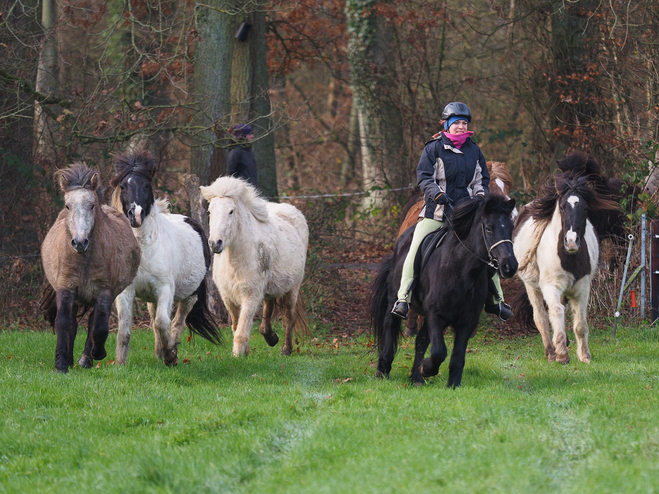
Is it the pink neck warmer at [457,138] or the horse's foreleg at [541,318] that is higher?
the pink neck warmer at [457,138]

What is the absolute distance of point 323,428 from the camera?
5.88m

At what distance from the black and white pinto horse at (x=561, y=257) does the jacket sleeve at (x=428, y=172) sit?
7.31 ft

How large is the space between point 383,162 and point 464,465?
1488 centimetres

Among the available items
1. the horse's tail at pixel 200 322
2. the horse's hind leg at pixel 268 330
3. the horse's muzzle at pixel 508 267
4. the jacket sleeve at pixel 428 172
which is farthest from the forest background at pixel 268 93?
the horse's muzzle at pixel 508 267

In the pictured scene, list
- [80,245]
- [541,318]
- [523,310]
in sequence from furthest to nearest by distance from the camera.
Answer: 1. [523,310]
2. [541,318]
3. [80,245]

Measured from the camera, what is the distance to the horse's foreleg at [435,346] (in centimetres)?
748

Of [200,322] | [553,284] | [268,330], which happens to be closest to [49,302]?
[200,322]

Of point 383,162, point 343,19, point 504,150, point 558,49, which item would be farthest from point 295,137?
point 558,49

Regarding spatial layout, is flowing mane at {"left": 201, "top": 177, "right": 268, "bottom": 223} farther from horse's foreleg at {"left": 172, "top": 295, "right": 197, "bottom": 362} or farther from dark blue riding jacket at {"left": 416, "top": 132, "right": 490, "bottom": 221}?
dark blue riding jacket at {"left": 416, "top": 132, "right": 490, "bottom": 221}

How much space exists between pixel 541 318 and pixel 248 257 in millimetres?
3816

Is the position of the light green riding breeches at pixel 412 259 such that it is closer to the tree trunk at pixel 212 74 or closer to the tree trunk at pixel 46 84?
the tree trunk at pixel 212 74

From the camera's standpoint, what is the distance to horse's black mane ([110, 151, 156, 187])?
905 cm

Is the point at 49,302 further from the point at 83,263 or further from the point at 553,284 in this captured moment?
the point at 553,284

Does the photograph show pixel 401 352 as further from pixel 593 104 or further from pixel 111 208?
pixel 593 104
